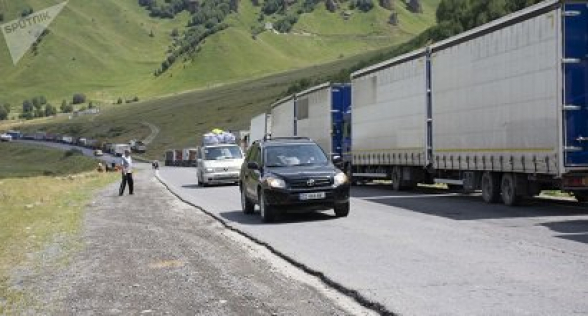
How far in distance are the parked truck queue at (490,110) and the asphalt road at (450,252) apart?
97 cm

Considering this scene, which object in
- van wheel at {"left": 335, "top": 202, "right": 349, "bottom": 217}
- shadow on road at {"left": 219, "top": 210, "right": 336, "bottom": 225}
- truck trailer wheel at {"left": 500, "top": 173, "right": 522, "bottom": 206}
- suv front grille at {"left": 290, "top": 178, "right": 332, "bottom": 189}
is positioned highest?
suv front grille at {"left": 290, "top": 178, "right": 332, "bottom": 189}

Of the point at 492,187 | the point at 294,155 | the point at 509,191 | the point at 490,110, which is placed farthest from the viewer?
the point at 492,187

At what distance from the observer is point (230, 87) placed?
184 m

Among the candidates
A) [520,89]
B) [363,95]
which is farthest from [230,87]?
[520,89]

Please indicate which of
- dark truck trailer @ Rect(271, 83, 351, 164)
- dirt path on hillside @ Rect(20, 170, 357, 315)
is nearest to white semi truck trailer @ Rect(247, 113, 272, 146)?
dark truck trailer @ Rect(271, 83, 351, 164)

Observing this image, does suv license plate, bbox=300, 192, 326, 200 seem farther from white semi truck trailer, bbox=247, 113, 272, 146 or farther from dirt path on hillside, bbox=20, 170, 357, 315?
white semi truck trailer, bbox=247, 113, 272, 146

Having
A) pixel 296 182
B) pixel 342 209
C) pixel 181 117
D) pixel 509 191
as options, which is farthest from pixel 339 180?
pixel 181 117

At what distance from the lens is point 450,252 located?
10.7m

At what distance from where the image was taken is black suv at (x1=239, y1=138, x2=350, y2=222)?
620 inches

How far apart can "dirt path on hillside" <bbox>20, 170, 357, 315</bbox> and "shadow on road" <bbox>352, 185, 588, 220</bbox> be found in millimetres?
5099

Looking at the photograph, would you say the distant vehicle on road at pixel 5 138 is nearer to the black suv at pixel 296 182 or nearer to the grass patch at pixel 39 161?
the grass patch at pixel 39 161

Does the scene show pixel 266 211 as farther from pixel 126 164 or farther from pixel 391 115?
pixel 126 164

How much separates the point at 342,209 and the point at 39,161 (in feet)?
363

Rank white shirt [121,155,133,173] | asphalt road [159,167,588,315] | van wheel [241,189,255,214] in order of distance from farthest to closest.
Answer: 1. white shirt [121,155,133,173]
2. van wheel [241,189,255,214]
3. asphalt road [159,167,588,315]
